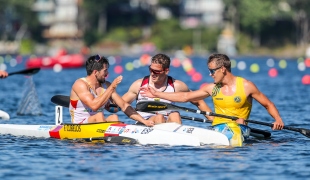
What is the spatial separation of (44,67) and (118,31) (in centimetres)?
6276

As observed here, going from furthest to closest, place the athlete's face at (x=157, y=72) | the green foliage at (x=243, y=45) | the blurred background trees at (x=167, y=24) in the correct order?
the green foliage at (x=243, y=45) → the blurred background trees at (x=167, y=24) → the athlete's face at (x=157, y=72)

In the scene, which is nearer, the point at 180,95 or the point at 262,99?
A: the point at 262,99

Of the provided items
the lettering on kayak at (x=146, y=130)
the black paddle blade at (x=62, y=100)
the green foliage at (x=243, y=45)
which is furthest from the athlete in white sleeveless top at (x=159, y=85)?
the green foliage at (x=243, y=45)

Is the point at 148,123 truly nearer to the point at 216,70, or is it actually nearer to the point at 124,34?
the point at 216,70

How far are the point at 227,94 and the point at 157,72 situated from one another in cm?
136

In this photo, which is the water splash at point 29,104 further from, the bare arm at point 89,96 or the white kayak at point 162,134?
the bare arm at point 89,96

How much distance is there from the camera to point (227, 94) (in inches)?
633

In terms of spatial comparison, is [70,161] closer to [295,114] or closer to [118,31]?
[295,114]

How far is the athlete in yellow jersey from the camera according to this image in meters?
15.9

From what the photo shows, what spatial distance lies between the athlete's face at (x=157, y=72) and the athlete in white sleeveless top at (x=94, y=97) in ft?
2.39

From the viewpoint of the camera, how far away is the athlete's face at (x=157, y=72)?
16172 mm

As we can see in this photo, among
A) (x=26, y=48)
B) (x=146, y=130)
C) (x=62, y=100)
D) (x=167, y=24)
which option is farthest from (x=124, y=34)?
(x=146, y=130)

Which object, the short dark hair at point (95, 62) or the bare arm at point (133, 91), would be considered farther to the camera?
the bare arm at point (133, 91)

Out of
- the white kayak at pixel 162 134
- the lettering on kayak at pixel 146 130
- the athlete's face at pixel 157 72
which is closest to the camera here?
the white kayak at pixel 162 134
